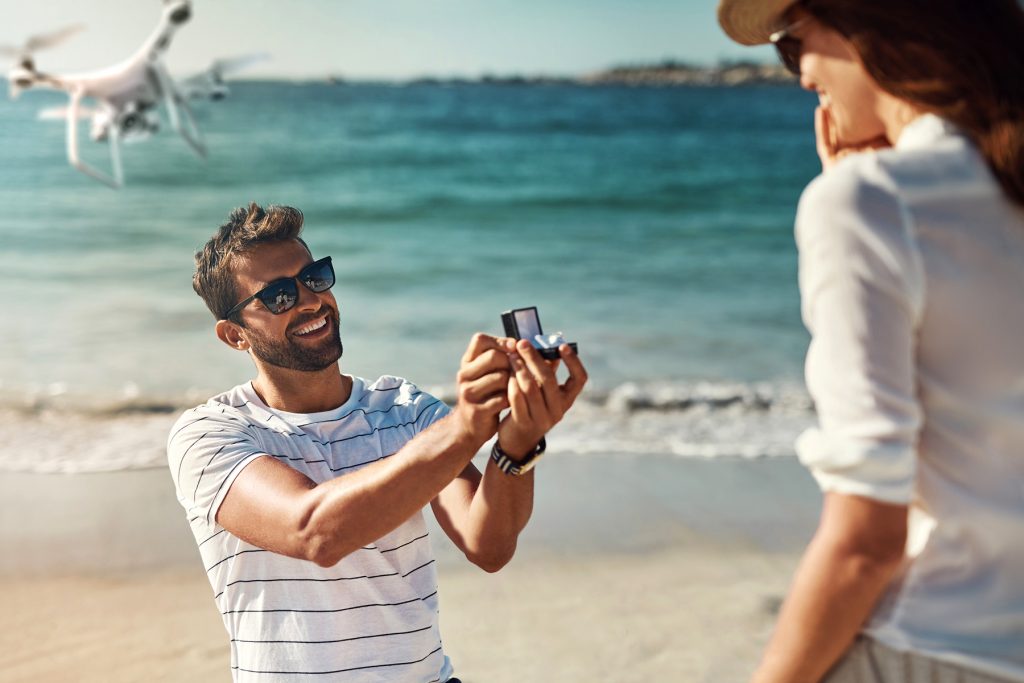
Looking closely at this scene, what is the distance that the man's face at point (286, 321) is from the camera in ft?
8.04

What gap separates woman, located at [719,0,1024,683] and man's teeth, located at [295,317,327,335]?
1462 millimetres

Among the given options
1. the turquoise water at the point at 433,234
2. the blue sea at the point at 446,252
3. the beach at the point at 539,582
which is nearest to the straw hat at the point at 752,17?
the beach at the point at 539,582

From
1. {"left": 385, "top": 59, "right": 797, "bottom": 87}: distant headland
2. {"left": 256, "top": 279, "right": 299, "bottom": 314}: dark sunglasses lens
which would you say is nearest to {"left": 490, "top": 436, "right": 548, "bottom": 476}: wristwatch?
{"left": 256, "top": 279, "right": 299, "bottom": 314}: dark sunglasses lens

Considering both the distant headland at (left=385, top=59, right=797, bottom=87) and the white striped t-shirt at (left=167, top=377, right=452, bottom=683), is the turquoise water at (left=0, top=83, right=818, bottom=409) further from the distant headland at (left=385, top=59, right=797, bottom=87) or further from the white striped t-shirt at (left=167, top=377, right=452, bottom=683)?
the distant headland at (left=385, top=59, right=797, bottom=87)

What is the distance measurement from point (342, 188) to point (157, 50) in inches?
675

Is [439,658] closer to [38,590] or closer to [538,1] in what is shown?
[38,590]

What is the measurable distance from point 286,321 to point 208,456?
Result: 15.2 inches

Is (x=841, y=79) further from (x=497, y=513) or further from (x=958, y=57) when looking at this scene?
(x=497, y=513)

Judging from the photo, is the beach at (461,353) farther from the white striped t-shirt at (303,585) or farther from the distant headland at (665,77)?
the distant headland at (665,77)

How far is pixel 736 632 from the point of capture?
4.21 metres

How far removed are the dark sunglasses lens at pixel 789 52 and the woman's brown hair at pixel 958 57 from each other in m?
0.17

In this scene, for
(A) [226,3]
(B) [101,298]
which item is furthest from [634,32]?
(B) [101,298]

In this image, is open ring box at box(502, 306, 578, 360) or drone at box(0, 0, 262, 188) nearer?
open ring box at box(502, 306, 578, 360)

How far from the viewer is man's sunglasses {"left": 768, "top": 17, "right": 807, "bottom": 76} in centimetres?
135
